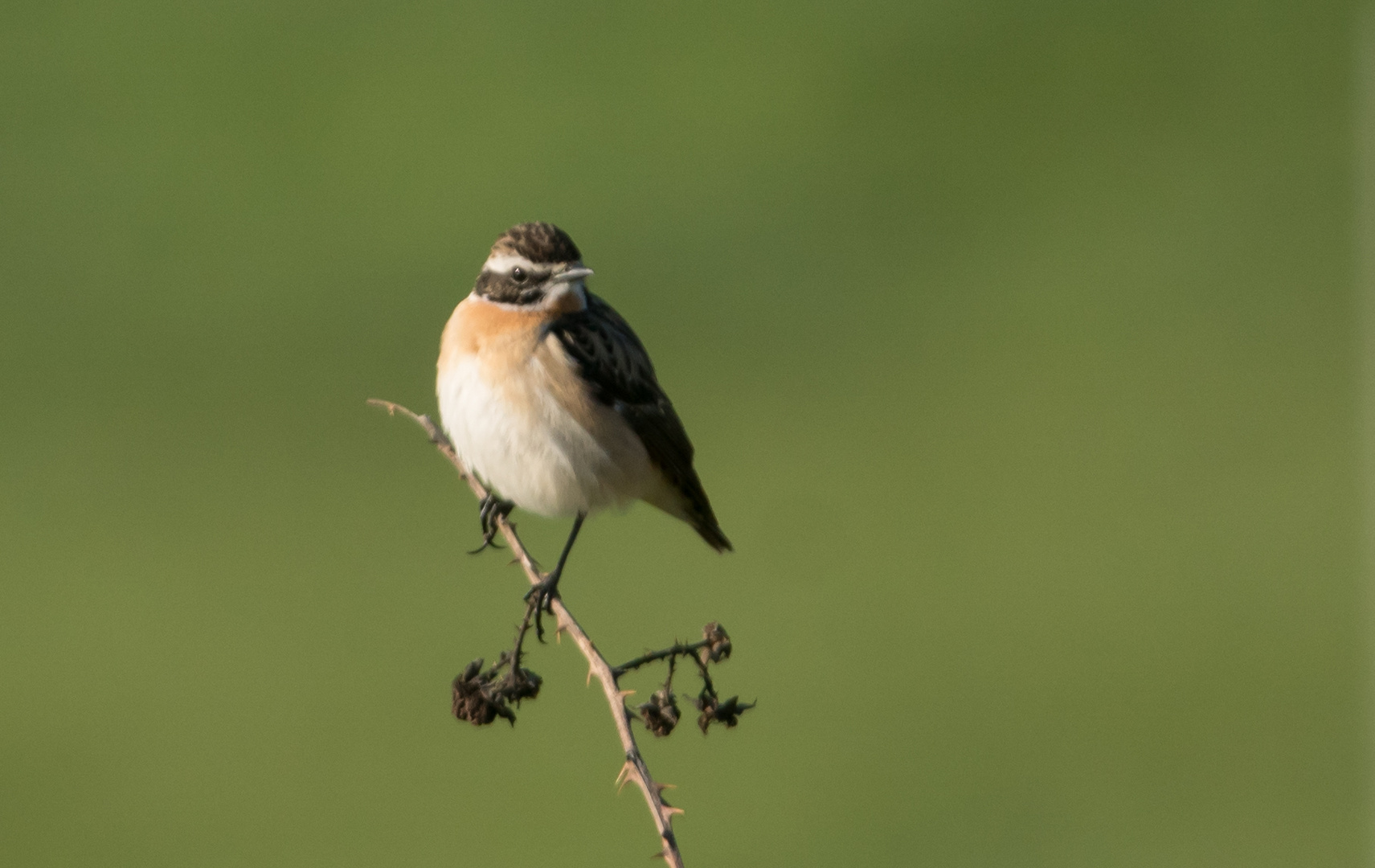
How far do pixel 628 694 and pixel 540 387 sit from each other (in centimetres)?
207

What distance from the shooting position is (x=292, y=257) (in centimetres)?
2158

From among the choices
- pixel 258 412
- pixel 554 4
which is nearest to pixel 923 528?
pixel 258 412

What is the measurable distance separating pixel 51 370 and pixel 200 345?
169 cm

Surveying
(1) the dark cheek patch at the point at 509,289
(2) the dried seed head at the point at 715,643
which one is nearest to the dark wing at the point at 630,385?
(1) the dark cheek patch at the point at 509,289

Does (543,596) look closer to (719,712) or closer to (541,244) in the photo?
(541,244)

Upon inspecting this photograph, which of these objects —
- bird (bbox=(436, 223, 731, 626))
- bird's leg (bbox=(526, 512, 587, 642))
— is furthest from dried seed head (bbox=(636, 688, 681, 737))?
bird (bbox=(436, 223, 731, 626))

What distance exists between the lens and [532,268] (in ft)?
18.8

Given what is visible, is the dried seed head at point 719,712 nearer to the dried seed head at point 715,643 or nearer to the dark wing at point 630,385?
the dried seed head at point 715,643

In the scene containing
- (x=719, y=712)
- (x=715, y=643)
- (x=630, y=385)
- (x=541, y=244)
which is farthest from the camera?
(x=630, y=385)

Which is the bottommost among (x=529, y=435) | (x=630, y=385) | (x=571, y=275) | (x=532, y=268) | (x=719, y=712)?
(x=719, y=712)

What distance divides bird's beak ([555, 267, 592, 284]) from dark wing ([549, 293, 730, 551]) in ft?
0.83

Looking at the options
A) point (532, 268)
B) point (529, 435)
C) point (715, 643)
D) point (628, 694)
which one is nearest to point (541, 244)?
point (532, 268)

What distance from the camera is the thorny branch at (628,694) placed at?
3.76 m

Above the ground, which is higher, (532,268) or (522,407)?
(532,268)
